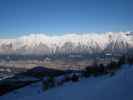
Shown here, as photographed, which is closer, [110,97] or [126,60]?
[110,97]

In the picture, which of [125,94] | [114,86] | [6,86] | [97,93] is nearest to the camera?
[125,94]

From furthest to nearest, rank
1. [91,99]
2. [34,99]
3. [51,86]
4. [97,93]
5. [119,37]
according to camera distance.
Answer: [119,37] → [51,86] → [34,99] → [97,93] → [91,99]

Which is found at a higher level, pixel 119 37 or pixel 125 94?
pixel 119 37

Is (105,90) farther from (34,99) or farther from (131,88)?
(34,99)

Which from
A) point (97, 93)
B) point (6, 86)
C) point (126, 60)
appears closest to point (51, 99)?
point (97, 93)

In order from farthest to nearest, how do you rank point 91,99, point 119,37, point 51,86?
point 119,37 < point 51,86 < point 91,99

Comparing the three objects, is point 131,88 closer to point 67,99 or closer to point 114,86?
point 114,86

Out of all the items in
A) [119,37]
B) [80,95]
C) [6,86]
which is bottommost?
[6,86]

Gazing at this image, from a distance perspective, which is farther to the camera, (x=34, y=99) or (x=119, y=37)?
(x=119, y=37)

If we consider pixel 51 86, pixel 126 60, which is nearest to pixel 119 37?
pixel 126 60
